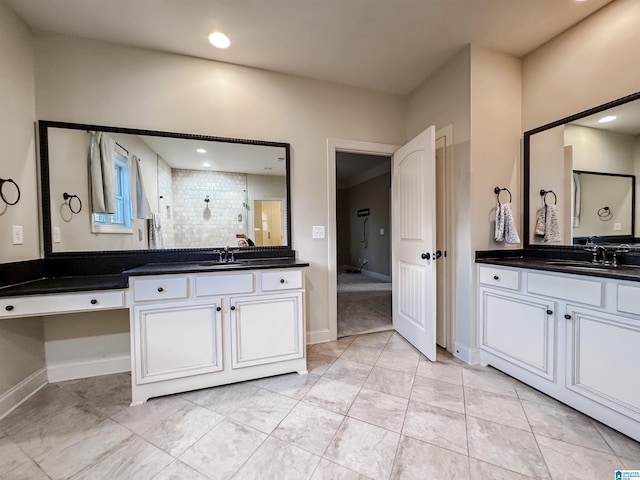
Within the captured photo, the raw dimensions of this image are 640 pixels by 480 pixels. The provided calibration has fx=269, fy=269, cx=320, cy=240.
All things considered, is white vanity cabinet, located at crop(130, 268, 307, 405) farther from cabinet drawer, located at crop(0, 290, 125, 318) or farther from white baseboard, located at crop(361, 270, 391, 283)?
white baseboard, located at crop(361, 270, 391, 283)

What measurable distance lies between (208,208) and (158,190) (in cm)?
41

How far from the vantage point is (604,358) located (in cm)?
147

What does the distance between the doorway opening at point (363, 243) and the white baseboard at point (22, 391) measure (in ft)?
8.00

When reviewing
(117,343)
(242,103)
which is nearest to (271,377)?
(117,343)

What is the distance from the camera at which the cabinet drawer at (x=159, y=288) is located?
5.70 ft

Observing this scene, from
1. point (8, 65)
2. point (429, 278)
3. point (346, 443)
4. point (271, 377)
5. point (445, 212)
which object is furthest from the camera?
point (445, 212)

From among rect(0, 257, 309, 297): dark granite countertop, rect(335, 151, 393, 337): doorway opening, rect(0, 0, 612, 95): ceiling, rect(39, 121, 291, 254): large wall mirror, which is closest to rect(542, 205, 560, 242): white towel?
rect(0, 0, 612, 95): ceiling

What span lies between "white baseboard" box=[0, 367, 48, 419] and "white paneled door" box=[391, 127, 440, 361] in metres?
2.95

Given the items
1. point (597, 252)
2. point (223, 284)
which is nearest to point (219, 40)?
point (223, 284)

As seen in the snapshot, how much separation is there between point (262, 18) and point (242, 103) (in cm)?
69

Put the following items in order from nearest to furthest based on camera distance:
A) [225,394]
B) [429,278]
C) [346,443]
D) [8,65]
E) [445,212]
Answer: [346,443], [8,65], [225,394], [429,278], [445,212]

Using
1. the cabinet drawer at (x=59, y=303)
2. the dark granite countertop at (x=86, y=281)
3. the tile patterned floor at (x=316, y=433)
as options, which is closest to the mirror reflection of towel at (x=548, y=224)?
the tile patterned floor at (x=316, y=433)

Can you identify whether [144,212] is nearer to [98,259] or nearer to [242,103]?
[98,259]

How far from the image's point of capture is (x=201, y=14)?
6.07ft
